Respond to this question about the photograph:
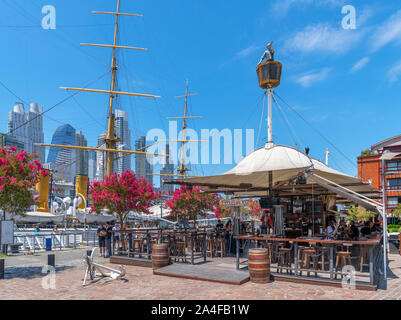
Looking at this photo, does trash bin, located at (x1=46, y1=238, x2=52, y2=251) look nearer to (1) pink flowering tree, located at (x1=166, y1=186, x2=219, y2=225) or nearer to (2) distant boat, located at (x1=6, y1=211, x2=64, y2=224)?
(1) pink flowering tree, located at (x1=166, y1=186, x2=219, y2=225)

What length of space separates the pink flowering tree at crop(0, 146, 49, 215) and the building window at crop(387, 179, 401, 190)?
149ft

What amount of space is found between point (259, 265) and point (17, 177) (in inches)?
350

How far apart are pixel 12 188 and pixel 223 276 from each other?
7.87m

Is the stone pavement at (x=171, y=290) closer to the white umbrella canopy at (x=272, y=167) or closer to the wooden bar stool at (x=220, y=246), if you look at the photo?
the wooden bar stool at (x=220, y=246)

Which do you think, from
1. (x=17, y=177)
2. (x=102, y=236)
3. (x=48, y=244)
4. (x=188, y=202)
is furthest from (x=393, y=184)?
(x=17, y=177)

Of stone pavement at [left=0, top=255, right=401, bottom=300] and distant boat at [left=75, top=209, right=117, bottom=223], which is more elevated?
stone pavement at [left=0, top=255, right=401, bottom=300]

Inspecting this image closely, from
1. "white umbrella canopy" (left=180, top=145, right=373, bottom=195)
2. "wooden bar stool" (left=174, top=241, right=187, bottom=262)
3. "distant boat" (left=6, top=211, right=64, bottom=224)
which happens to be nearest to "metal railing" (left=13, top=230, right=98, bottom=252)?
"wooden bar stool" (left=174, top=241, right=187, bottom=262)

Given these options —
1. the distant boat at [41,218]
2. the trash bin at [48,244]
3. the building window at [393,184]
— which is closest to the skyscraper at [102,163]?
the distant boat at [41,218]

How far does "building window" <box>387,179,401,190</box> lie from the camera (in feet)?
146

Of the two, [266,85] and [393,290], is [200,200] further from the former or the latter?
[393,290]

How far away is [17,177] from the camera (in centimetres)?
1188
